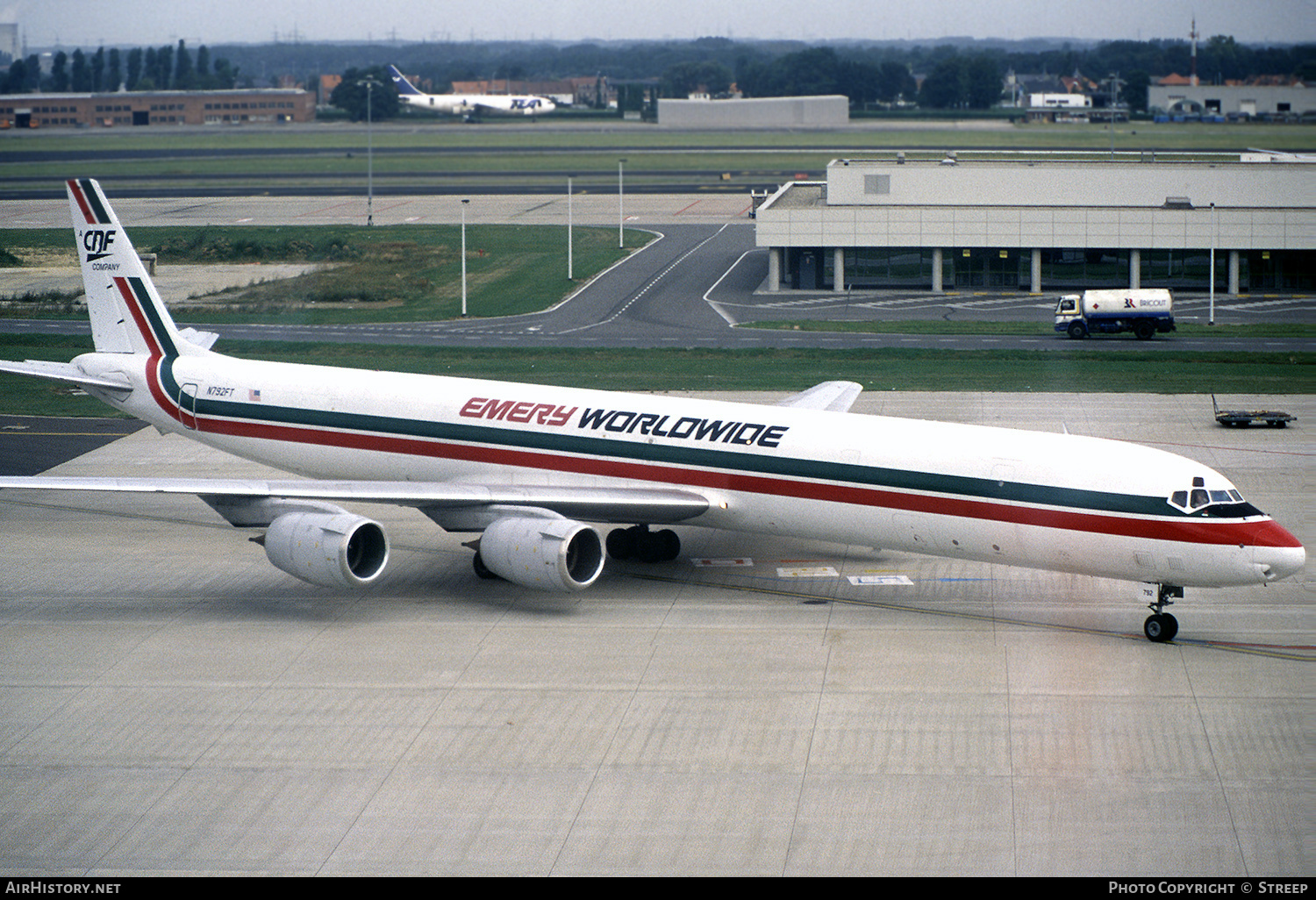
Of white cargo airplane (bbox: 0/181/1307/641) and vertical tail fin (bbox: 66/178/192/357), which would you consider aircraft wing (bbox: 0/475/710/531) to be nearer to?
white cargo airplane (bbox: 0/181/1307/641)

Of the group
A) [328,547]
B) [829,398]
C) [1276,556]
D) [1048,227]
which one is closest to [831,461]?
[1276,556]

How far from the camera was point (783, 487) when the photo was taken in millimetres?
33031

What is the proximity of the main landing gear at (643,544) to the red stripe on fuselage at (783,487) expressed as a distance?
2.26 metres

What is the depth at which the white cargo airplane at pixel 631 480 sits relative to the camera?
1163 inches

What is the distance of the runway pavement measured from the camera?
21500 mm

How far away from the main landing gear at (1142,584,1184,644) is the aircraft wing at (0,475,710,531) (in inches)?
405

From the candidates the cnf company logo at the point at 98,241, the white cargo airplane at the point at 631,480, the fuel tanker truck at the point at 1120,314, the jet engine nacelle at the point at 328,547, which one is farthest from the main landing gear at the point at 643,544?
the fuel tanker truck at the point at 1120,314

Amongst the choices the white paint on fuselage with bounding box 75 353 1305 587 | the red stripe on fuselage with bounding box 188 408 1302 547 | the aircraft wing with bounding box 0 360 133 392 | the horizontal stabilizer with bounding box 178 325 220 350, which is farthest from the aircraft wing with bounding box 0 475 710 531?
the horizontal stabilizer with bounding box 178 325 220 350

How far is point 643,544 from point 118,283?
58.5 ft

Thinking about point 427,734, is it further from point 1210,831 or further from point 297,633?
point 1210,831

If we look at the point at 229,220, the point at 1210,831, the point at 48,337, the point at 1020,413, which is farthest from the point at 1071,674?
the point at 229,220

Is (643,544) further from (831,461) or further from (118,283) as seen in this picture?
(118,283)
